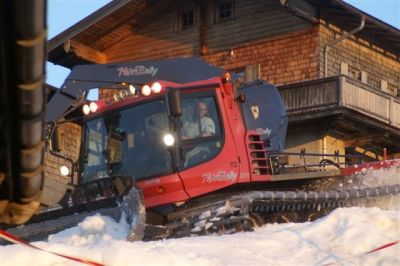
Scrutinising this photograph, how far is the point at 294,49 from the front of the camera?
1096 inches

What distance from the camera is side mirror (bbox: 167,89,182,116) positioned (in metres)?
11.2

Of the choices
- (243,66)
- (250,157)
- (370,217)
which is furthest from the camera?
(243,66)

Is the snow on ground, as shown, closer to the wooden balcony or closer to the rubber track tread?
the rubber track tread

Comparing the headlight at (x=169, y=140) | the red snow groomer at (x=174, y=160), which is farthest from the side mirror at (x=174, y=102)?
the headlight at (x=169, y=140)

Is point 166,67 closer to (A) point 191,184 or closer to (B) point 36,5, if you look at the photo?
(A) point 191,184

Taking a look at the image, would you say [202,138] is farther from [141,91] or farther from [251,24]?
[251,24]

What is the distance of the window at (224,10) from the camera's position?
29.6 metres

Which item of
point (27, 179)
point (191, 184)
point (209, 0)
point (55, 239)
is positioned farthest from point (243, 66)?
point (27, 179)

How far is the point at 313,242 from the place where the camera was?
883 centimetres

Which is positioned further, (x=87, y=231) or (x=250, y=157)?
(x=250, y=157)

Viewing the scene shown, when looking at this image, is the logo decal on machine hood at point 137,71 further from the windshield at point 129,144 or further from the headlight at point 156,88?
the headlight at point 156,88

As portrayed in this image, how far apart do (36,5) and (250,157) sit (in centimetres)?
907

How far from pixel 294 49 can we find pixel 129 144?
54.5ft

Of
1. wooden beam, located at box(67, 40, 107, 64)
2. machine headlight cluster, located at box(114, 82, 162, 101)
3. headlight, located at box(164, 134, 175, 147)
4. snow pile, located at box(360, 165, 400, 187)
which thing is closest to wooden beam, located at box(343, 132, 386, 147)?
wooden beam, located at box(67, 40, 107, 64)
